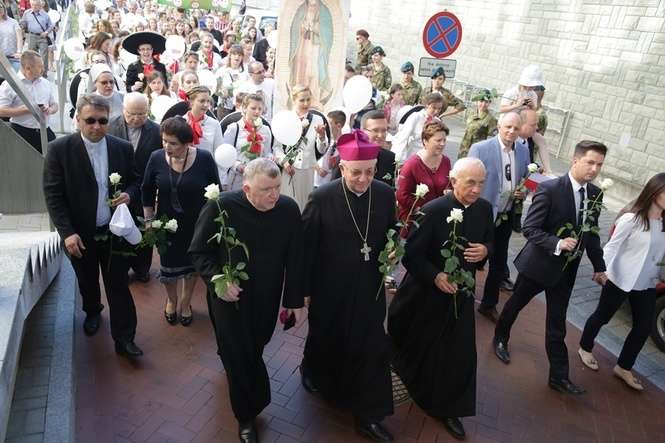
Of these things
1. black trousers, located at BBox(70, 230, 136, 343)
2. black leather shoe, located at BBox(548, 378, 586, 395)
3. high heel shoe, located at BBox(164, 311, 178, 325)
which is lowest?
high heel shoe, located at BBox(164, 311, 178, 325)

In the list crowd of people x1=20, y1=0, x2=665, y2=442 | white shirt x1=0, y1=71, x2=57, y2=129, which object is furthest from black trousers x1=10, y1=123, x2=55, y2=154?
crowd of people x1=20, y1=0, x2=665, y2=442

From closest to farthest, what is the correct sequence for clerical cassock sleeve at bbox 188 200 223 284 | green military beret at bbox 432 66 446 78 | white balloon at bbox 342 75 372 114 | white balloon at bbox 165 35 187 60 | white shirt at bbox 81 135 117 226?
clerical cassock sleeve at bbox 188 200 223 284
white shirt at bbox 81 135 117 226
white balloon at bbox 342 75 372 114
white balloon at bbox 165 35 187 60
green military beret at bbox 432 66 446 78

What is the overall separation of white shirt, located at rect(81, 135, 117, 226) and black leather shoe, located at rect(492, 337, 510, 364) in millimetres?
3651

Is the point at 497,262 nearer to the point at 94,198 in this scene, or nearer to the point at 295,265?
the point at 295,265

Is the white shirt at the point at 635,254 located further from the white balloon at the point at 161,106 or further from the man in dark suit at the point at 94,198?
the white balloon at the point at 161,106

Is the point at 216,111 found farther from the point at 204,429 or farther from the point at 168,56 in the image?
the point at 204,429

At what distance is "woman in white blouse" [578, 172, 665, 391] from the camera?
14.3 feet

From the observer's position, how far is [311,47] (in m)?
6.90

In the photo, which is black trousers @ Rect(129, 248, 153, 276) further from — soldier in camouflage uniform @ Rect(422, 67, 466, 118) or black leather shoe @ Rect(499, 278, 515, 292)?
soldier in camouflage uniform @ Rect(422, 67, 466, 118)

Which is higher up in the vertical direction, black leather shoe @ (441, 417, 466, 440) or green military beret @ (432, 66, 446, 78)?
green military beret @ (432, 66, 446, 78)

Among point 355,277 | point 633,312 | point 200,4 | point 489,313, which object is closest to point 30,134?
point 355,277

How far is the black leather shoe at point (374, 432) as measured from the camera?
3.81 metres

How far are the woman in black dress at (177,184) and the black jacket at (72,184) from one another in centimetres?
37

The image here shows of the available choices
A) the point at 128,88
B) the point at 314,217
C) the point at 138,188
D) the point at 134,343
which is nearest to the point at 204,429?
the point at 134,343
